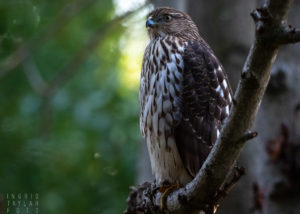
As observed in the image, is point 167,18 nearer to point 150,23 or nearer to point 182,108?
point 150,23

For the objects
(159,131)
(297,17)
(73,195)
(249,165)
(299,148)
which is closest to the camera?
(159,131)

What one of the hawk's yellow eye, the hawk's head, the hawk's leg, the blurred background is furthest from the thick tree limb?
the hawk's yellow eye

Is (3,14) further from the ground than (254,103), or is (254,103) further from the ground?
(3,14)

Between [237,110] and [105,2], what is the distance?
518 centimetres

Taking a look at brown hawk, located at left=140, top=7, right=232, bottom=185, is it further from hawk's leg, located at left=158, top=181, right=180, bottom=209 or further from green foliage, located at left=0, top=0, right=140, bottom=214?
green foliage, located at left=0, top=0, right=140, bottom=214

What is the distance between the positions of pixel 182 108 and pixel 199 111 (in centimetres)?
12

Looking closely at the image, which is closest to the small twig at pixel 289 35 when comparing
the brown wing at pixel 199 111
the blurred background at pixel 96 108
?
the brown wing at pixel 199 111

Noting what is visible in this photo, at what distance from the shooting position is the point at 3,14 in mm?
6176

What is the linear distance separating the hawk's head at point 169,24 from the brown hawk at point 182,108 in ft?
1.57

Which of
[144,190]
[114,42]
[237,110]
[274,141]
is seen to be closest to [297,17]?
[274,141]

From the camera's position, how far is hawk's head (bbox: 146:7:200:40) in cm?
466

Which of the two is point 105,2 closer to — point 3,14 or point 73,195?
point 3,14

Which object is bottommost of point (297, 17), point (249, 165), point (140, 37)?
point (249, 165)

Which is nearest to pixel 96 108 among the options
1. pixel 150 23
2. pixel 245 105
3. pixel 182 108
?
pixel 150 23
